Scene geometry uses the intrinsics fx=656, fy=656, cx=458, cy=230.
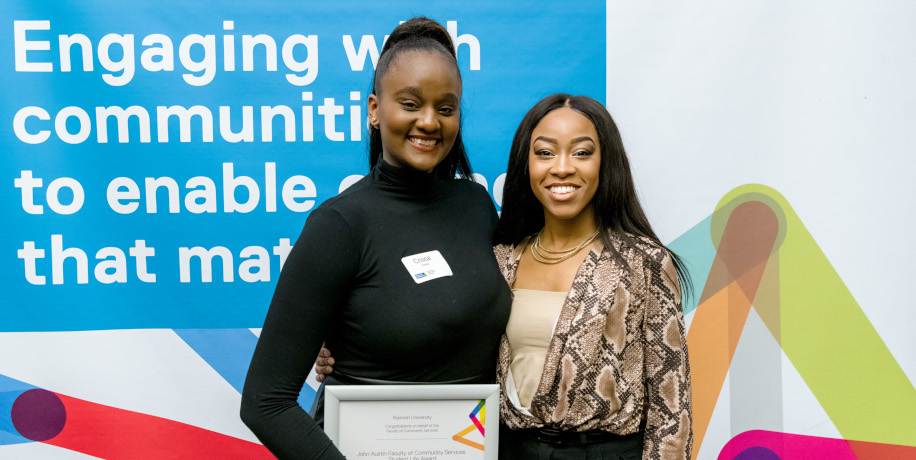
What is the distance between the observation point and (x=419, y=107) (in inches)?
56.2

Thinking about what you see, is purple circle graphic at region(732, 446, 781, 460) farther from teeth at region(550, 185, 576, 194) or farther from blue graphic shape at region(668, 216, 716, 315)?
teeth at region(550, 185, 576, 194)

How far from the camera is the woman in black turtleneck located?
134 cm

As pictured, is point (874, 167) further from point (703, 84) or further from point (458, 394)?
point (458, 394)

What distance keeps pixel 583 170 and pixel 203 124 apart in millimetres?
1379

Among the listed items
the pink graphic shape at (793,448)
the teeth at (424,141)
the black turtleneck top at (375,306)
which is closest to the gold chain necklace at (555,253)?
the black turtleneck top at (375,306)

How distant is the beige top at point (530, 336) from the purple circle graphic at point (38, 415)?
171 centimetres

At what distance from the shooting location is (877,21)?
234 cm

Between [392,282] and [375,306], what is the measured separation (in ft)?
0.20

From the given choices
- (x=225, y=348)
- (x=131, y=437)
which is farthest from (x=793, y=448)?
(x=131, y=437)

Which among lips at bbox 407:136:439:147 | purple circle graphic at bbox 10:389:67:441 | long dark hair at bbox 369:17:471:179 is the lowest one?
purple circle graphic at bbox 10:389:67:441

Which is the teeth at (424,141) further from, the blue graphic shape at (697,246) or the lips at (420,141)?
the blue graphic shape at (697,246)

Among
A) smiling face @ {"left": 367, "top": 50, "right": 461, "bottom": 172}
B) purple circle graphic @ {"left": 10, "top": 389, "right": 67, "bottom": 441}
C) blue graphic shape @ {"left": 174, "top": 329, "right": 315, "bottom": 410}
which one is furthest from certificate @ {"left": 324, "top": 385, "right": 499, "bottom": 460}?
purple circle graphic @ {"left": 10, "top": 389, "right": 67, "bottom": 441}

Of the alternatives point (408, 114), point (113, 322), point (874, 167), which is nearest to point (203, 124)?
point (113, 322)

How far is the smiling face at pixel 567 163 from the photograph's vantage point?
1583mm
